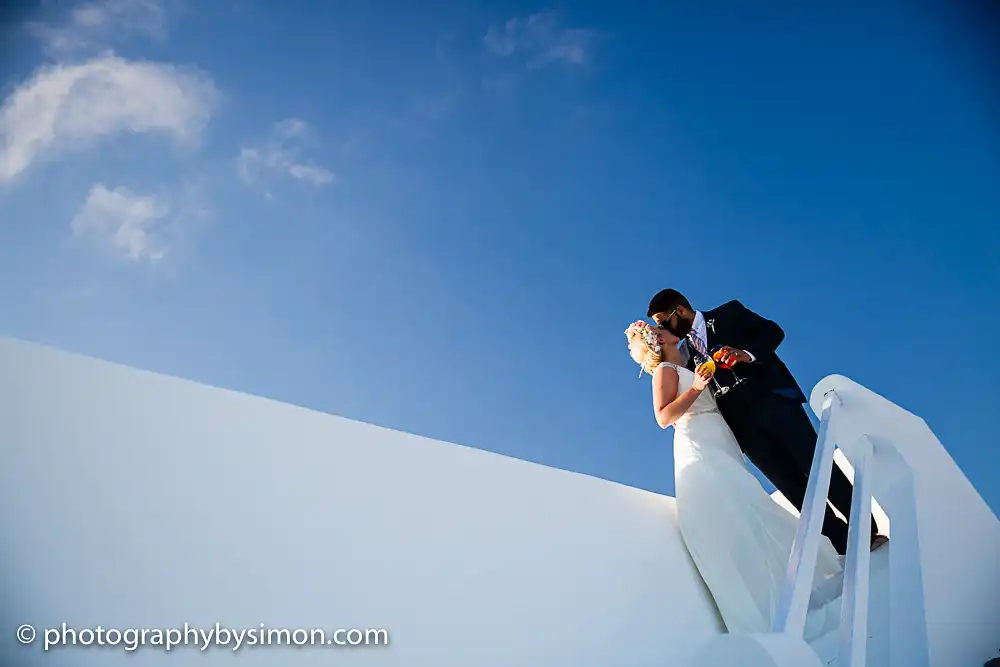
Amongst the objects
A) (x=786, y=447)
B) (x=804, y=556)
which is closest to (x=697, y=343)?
(x=786, y=447)

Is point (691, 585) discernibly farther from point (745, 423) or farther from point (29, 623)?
point (29, 623)

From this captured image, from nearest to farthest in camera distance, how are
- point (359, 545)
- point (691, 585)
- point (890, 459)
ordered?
point (359, 545) < point (890, 459) < point (691, 585)

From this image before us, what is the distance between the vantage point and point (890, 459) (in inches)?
91.3

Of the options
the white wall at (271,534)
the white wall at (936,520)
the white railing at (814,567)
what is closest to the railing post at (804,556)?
the white railing at (814,567)

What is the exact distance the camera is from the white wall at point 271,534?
1.18 metres

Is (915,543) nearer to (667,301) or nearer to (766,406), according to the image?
(766,406)

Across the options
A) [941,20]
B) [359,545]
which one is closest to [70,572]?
[359,545]

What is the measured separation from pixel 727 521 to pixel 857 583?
1.16 m

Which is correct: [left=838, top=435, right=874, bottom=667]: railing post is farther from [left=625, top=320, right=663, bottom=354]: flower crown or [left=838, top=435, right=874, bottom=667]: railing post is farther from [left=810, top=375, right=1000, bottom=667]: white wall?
[left=625, top=320, right=663, bottom=354]: flower crown

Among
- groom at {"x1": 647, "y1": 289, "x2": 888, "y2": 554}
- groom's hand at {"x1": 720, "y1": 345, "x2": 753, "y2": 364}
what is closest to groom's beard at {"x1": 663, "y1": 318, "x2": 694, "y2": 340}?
groom at {"x1": 647, "y1": 289, "x2": 888, "y2": 554}

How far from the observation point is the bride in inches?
97.0

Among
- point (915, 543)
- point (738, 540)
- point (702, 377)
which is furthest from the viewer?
point (702, 377)

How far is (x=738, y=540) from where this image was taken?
2559mm

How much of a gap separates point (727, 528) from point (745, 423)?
536 mm
